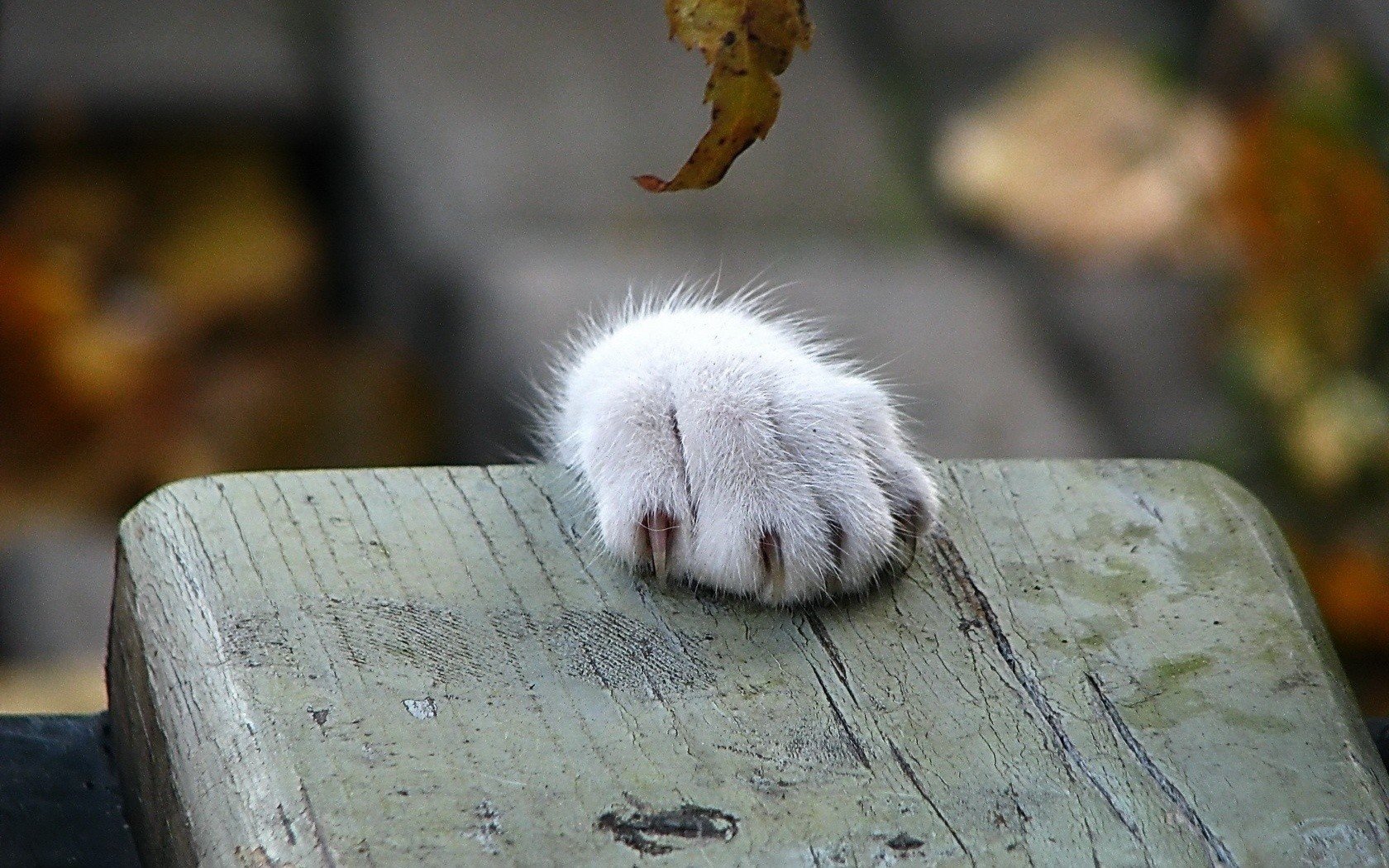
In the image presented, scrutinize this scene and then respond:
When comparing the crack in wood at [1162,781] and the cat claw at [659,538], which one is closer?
the crack in wood at [1162,781]

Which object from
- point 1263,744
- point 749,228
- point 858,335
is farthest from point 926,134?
point 1263,744

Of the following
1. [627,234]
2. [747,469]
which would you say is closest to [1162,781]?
[747,469]

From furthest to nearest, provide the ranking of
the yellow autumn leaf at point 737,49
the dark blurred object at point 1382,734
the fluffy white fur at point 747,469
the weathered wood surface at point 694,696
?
the dark blurred object at point 1382,734 → the fluffy white fur at point 747,469 → the yellow autumn leaf at point 737,49 → the weathered wood surface at point 694,696

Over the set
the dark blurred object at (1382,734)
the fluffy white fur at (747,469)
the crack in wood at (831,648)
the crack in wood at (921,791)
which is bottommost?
the dark blurred object at (1382,734)

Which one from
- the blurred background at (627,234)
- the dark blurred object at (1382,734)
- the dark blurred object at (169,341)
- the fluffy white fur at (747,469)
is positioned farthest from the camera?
the dark blurred object at (169,341)

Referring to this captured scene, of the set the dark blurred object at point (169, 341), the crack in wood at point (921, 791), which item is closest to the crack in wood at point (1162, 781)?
the crack in wood at point (921, 791)

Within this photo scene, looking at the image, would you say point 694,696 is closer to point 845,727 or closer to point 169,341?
point 845,727

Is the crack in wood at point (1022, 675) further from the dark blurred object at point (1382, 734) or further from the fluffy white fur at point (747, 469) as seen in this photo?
the dark blurred object at point (1382, 734)
